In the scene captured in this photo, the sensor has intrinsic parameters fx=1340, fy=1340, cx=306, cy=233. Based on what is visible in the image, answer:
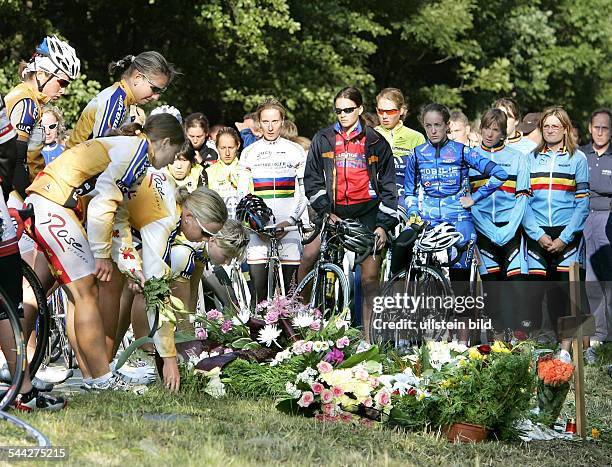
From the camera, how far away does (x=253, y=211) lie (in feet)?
42.2

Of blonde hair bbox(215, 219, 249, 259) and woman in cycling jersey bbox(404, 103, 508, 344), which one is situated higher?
woman in cycling jersey bbox(404, 103, 508, 344)

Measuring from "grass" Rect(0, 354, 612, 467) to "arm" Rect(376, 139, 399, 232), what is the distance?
3463mm

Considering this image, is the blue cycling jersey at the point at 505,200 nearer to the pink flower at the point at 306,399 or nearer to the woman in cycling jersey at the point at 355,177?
the woman in cycling jersey at the point at 355,177

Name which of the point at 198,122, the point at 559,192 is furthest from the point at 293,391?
the point at 198,122

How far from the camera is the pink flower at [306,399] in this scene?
8.30 m

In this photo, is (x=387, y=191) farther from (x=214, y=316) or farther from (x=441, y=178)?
(x=214, y=316)

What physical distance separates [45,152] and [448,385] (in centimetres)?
574

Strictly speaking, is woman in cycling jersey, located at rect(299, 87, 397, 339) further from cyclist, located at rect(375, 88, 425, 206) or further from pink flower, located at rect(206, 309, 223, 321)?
pink flower, located at rect(206, 309, 223, 321)

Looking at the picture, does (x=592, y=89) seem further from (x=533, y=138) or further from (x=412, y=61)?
(x=533, y=138)

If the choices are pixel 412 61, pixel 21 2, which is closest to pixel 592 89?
pixel 412 61

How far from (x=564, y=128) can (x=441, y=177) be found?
1.24 m

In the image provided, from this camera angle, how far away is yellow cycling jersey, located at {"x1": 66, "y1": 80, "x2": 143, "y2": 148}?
30.6 ft

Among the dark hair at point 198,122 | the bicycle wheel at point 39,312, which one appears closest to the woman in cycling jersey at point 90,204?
the bicycle wheel at point 39,312

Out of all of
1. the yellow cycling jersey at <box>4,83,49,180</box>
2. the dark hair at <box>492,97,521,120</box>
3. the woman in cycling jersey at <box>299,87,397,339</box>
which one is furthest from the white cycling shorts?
the dark hair at <box>492,97,521,120</box>
